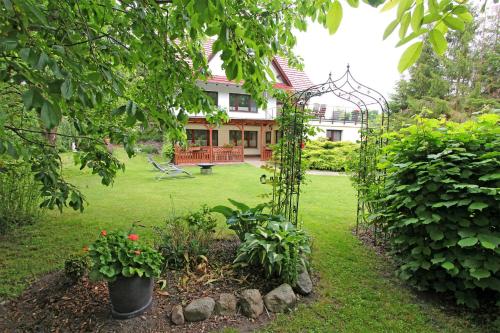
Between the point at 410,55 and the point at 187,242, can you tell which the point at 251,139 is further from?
the point at 410,55

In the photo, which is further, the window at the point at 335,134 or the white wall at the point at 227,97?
the window at the point at 335,134

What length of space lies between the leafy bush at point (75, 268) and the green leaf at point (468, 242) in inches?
138

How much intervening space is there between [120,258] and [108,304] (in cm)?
59

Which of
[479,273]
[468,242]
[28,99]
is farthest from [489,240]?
[28,99]

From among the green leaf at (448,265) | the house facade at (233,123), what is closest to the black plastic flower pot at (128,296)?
the green leaf at (448,265)

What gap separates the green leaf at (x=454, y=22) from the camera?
0.81m

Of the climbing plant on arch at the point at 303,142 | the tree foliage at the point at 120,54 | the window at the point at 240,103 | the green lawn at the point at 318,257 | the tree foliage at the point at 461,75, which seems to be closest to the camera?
the tree foliage at the point at 120,54

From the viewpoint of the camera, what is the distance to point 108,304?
238 cm

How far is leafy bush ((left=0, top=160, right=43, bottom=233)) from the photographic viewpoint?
4.04 meters

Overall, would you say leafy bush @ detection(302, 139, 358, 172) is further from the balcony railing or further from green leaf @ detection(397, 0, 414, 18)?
green leaf @ detection(397, 0, 414, 18)

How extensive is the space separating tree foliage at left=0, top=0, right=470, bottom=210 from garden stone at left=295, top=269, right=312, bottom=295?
194cm

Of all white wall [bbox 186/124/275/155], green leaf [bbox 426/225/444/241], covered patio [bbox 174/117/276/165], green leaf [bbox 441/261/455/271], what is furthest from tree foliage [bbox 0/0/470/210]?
white wall [bbox 186/124/275/155]

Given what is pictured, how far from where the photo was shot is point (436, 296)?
2639 millimetres

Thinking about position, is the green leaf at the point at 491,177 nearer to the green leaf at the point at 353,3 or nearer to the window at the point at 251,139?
the green leaf at the point at 353,3
